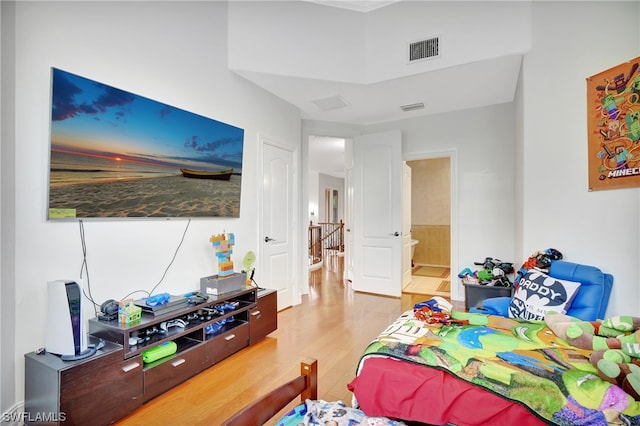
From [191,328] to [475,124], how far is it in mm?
4283

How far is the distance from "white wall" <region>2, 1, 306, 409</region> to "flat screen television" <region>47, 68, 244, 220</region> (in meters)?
0.08

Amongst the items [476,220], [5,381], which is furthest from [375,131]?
[5,381]

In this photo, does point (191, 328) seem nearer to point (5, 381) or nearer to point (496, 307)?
point (5, 381)

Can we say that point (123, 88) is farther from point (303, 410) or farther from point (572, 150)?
point (572, 150)

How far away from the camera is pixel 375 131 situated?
507 centimetres

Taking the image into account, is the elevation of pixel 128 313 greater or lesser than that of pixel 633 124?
lesser

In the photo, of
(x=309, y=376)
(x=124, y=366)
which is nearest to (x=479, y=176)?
(x=309, y=376)

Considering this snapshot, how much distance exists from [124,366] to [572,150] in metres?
3.68

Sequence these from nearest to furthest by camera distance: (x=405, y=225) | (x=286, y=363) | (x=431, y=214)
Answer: (x=286, y=363)
(x=405, y=225)
(x=431, y=214)

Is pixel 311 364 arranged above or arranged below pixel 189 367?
above

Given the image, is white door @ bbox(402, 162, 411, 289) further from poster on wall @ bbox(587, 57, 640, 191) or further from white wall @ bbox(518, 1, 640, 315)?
poster on wall @ bbox(587, 57, 640, 191)

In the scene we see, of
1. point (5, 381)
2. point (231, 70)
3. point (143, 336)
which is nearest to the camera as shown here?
point (5, 381)

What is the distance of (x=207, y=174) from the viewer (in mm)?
2920

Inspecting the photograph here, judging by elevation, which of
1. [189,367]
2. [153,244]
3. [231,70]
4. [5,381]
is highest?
[231,70]
